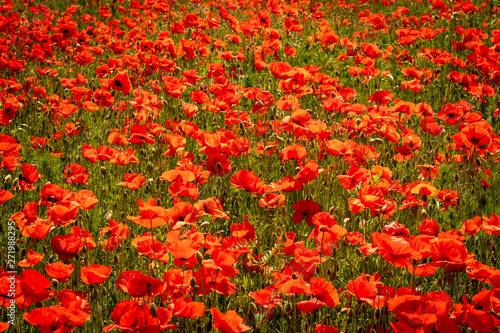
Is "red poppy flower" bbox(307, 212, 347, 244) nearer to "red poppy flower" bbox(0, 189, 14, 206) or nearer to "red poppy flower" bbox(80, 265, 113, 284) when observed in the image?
"red poppy flower" bbox(80, 265, 113, 284)

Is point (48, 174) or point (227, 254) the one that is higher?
point (227, 254)

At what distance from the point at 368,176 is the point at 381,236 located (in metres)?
0.88

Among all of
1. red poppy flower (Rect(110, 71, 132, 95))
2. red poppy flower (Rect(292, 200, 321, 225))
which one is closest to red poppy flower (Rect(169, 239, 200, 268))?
red poppy flower (Rect(292, 200, 321, 225))

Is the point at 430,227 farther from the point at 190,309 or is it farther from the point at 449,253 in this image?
the point at 190,309

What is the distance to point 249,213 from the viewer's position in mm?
3012

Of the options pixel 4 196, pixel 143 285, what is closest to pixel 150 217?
pixel 143 285

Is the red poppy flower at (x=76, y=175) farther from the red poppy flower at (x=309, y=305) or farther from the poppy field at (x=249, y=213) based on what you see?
the red poppy flower at (x=309, y=305)

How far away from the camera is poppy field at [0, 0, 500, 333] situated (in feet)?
5.73

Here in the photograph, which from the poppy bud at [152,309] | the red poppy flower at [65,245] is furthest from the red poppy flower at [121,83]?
the poppy bud at [152,309]

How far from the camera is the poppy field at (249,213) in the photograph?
1.75 meters

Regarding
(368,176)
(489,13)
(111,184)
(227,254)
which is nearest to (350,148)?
(368,176)

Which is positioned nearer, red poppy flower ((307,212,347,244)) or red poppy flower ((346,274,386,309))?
red poppy flower ((346,274,386,309))

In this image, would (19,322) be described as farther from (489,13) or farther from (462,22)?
(489,13)

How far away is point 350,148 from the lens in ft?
9.43
